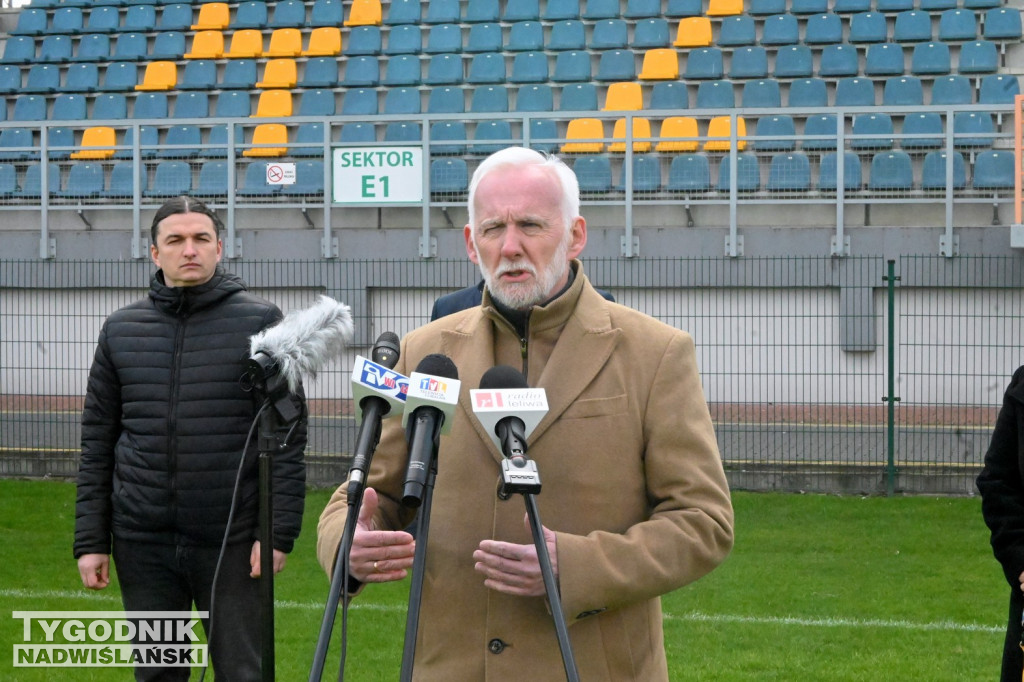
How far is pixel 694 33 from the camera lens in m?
17.2

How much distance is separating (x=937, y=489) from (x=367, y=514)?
9.05 meters

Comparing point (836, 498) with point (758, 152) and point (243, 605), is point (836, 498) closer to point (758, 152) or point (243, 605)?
point (758, 152)

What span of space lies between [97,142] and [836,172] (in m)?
10.3

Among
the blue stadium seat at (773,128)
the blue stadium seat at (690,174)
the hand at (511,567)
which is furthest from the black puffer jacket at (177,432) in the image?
the blue stadium seat at (773,128)

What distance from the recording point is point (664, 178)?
1462cm

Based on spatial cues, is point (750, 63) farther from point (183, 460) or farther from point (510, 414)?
point (510, 414)

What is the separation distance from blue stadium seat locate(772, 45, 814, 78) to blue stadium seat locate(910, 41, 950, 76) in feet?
4.29

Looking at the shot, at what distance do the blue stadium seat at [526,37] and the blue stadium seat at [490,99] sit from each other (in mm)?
1234

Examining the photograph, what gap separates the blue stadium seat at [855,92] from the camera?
51.6ft

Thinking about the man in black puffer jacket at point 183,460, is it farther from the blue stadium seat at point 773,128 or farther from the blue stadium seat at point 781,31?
the blue stadium seat at point 781,31

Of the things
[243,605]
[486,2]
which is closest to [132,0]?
[486,2]

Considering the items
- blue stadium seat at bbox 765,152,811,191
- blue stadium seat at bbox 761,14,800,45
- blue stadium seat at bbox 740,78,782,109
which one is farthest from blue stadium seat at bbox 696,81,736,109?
blue stadium seat at bbox 765,152,811,191

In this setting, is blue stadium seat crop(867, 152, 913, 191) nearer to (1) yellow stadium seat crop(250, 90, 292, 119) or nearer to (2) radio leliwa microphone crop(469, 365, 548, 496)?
(1) yellow stadium seat crop(250, 90, 292, 119)

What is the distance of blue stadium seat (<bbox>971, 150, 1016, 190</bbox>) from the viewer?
13.7 meters
